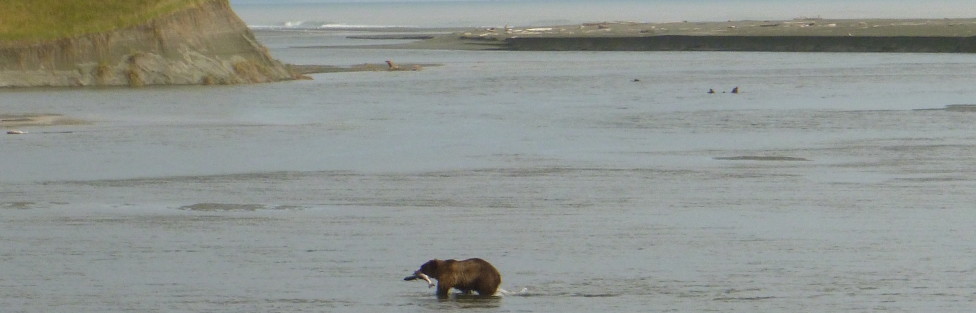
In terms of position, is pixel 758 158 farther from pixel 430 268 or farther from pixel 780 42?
pixel 780 42

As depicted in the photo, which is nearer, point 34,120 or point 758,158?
point 758,158

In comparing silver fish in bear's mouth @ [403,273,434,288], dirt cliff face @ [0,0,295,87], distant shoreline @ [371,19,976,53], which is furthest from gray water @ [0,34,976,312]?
distant shoreline @ [371,19,976,53]

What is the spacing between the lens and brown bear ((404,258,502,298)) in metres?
11.1

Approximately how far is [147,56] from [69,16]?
85.7 inches

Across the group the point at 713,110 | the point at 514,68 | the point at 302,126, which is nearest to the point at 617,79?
the point at 514,68

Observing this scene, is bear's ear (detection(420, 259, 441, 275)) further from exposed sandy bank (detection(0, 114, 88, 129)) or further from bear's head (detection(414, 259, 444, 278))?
exposed sandy bank (detection(0, 114, 88, 129))

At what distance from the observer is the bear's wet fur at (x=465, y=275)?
1105cm

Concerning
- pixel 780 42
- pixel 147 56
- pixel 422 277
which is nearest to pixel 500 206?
pixel 422 277

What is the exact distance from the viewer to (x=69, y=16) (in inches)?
1640

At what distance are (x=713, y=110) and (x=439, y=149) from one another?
986cm

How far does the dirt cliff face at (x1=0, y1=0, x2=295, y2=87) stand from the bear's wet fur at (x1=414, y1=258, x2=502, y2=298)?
31.5 meters

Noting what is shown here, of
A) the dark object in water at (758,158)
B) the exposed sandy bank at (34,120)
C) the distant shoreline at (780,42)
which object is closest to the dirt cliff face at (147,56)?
the exposed sandy bank at (34,120)

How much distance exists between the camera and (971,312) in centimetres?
1052

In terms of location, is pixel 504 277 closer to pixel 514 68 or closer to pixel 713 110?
pixel 713 110
